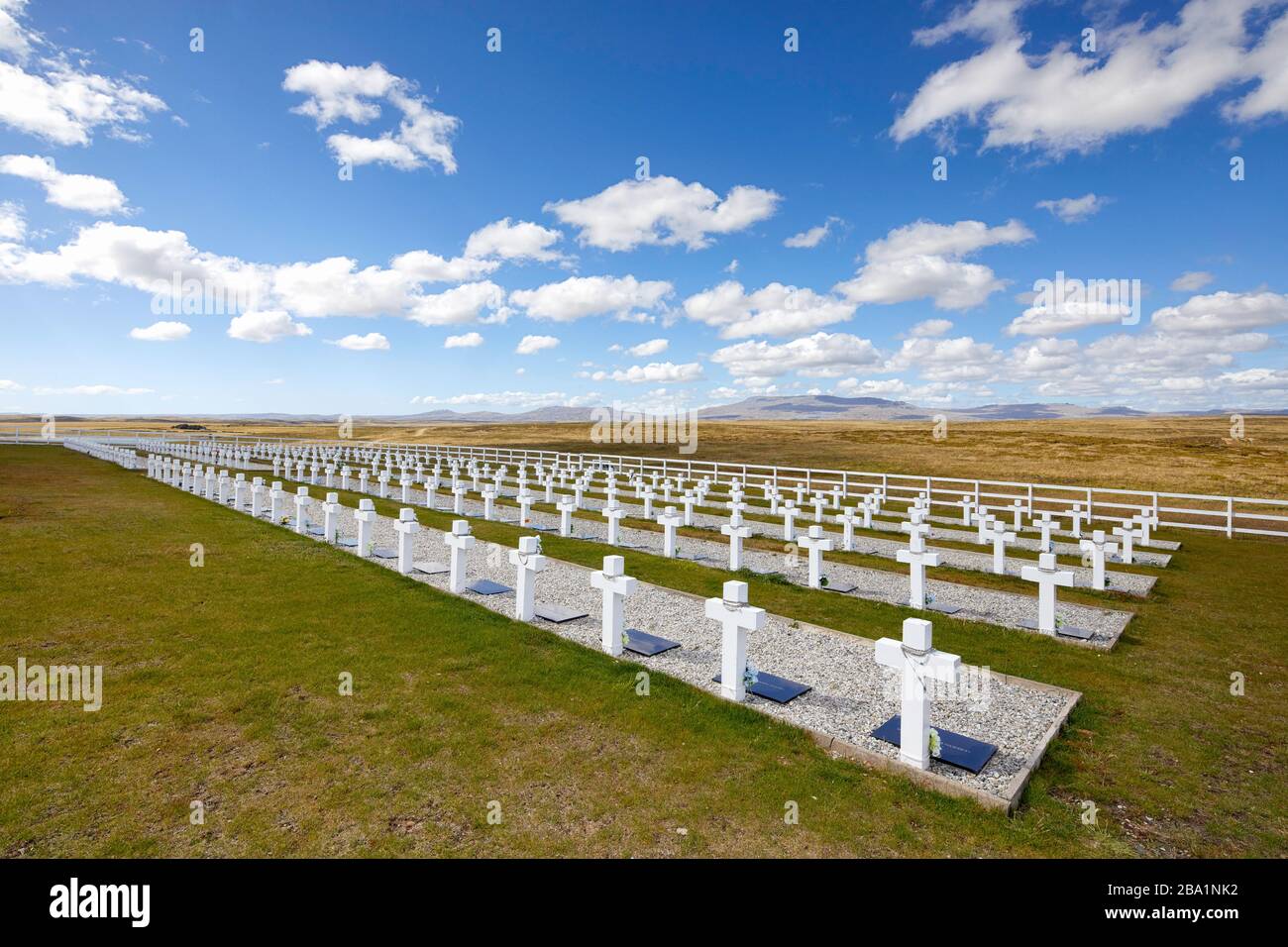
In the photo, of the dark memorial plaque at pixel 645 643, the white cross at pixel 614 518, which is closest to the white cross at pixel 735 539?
the white cross at pixel 614 518

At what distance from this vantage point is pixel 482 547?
13.6 metres

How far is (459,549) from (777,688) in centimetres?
583

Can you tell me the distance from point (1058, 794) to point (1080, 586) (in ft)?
28.1

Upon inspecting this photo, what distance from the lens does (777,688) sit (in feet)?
21.2

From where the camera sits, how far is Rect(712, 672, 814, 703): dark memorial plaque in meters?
6.25

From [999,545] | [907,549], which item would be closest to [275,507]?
[907,549]

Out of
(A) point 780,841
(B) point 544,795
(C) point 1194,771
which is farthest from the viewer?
(C) point 1194,771

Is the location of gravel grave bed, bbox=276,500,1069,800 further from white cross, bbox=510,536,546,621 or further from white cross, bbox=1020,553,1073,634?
white cross, bbox=1020,553,1073,634

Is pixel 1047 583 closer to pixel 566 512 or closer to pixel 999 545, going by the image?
pixel 999 545

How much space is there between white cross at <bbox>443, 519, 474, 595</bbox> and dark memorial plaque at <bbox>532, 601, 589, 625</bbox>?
61.0 inches

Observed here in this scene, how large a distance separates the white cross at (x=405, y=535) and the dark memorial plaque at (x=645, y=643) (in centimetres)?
482

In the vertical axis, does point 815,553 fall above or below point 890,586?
above

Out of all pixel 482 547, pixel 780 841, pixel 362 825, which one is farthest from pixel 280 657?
pixel 482 547
